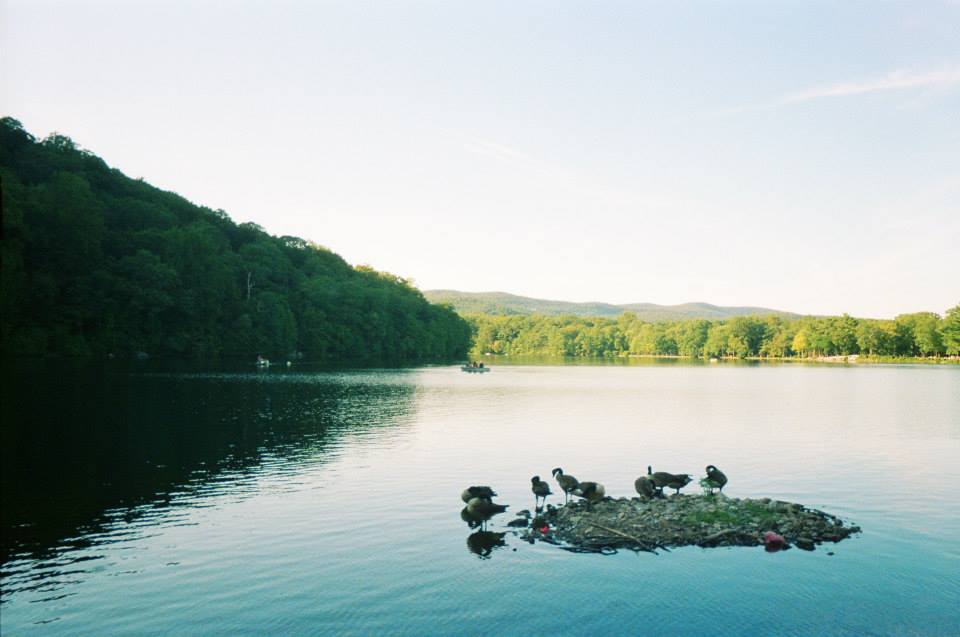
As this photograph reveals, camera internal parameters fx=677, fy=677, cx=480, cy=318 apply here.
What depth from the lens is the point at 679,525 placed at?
69.8 feet

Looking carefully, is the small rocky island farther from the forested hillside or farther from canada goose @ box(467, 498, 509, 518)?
the forested hillside

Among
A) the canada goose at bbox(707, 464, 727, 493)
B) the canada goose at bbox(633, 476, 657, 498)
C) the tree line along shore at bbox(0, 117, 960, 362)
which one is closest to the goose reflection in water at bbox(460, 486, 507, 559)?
the canada goose at bbox(633, 476, 657, 498)

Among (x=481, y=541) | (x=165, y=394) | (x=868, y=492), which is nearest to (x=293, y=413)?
(x=165, y=394)

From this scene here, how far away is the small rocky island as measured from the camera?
20109mm

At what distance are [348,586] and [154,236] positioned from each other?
11704cm

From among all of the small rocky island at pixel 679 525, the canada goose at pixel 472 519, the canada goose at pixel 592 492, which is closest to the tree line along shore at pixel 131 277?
the canada goose at pixel 472 519

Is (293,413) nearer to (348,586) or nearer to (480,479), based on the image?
(480,479)

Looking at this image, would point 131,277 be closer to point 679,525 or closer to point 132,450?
point 132,450

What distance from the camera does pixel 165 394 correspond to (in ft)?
189

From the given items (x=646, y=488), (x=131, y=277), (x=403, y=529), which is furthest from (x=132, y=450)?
(x=131, y=277)

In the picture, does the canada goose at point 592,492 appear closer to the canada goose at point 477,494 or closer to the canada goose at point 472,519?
the canada goose at point 477,494

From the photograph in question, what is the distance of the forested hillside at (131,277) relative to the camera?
9338cm

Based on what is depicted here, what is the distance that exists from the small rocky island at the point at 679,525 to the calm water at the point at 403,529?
669 millimetres

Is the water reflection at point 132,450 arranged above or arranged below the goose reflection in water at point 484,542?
above
